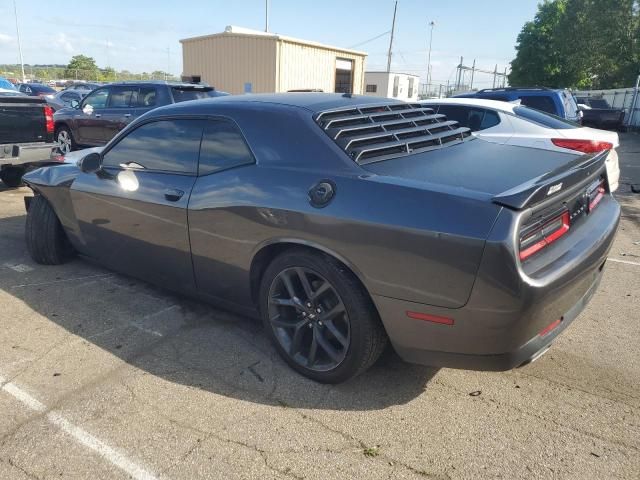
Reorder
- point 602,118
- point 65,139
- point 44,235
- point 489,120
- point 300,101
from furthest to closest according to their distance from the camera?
point 602,118 < point 65,139 < point 489,120 < point 44,235 < point 300,101

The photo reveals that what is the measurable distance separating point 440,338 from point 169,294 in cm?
249

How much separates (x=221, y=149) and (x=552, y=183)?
1943 mm

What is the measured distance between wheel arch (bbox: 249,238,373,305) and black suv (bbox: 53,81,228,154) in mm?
7051

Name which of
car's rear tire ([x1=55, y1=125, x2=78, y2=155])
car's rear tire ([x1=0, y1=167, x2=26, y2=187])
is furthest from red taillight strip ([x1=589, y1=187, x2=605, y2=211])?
car's rear tire ([x1=55, y1=125, x2=78, y2=155])

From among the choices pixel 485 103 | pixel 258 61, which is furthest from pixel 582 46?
pixel 485 103

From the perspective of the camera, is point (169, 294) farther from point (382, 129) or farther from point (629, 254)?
point (629, 254)

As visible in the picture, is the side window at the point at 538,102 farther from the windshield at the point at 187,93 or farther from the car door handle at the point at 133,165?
the car door handle at the point at 133,165

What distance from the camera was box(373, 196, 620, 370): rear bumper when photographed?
2152 mm

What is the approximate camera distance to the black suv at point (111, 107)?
937 cm

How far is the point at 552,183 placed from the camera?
93.7 inches

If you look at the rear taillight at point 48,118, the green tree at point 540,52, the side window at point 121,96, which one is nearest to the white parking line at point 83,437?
the rear taillight at point 48,118

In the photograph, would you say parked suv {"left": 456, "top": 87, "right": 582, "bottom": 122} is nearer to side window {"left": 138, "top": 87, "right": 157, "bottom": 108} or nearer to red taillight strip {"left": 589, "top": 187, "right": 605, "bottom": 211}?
red taillight strip {"left": 589, "top": 187, "right": 605, "bottom": 211}

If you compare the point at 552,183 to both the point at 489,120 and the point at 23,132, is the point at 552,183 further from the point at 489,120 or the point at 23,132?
the point at 23,132

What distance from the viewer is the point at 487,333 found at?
225 cm
